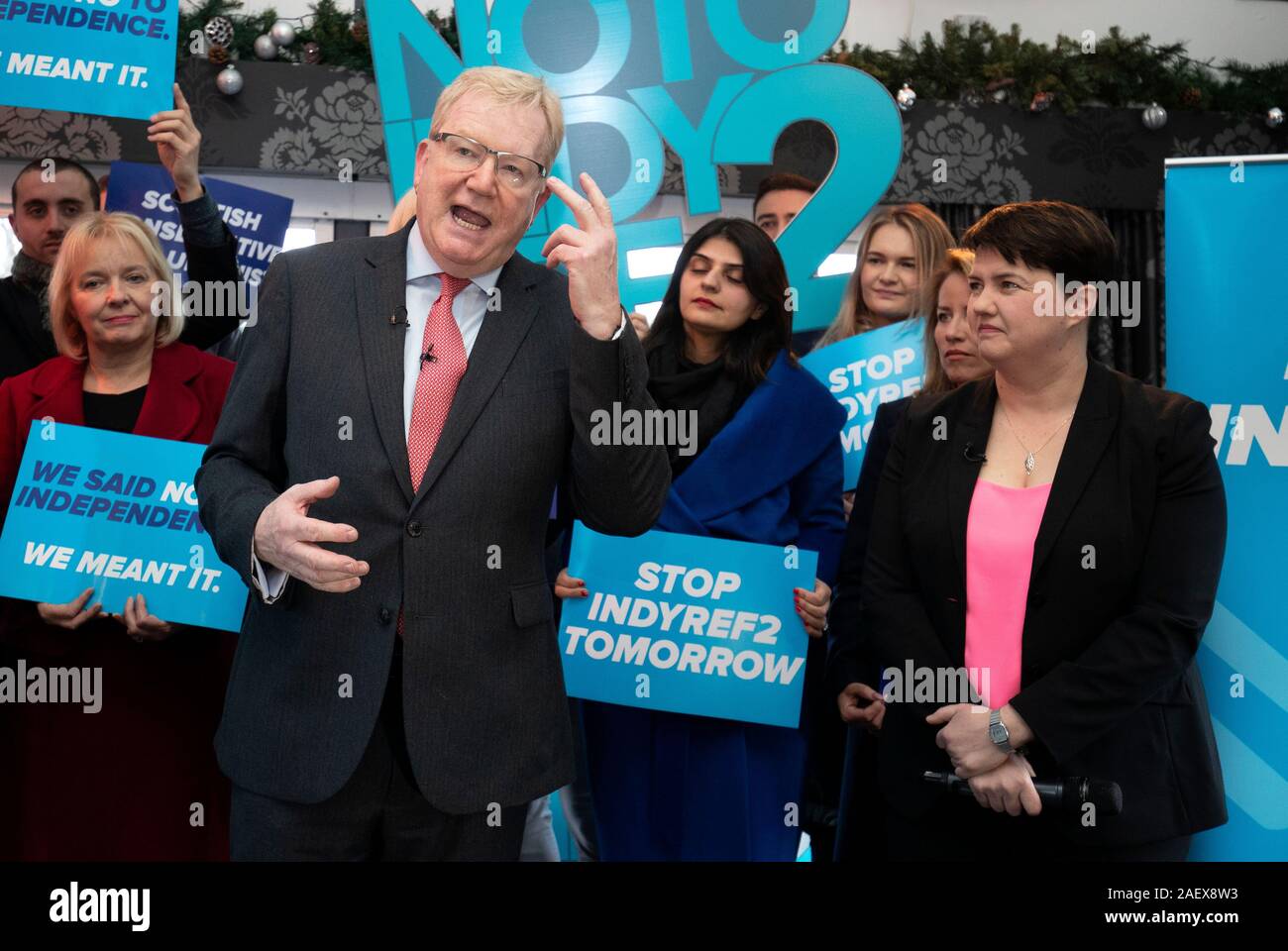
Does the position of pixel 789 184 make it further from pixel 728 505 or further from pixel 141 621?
pixel 141 621

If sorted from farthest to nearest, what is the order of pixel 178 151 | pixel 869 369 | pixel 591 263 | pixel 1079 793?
1. pixel 869 369
2. pixel 178 151
3. pixel 1079 793
4. pixel 591 263

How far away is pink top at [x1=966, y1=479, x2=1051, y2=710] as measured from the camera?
2279mm

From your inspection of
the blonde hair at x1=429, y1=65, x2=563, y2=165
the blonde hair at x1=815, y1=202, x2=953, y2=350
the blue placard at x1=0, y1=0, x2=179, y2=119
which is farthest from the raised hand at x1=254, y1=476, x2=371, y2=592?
the blonde hair at x1=815, y1=202, x2=953, y2=350

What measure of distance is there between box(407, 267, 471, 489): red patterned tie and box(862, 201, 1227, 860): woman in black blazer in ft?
3.06

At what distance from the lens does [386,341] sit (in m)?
1.93

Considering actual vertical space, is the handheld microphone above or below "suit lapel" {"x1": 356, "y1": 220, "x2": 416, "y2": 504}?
below

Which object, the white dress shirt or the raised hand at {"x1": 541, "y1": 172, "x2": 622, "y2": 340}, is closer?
the raised hand at {"x1": 541, "y1": 172, "x2": 622, "y2": 340}

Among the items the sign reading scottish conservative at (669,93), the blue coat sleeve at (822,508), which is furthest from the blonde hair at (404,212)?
the blue coat sleeve at (822,508)

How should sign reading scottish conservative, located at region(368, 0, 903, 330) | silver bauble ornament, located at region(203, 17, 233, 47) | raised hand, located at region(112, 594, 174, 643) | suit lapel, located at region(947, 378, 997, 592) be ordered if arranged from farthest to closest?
silver bauble ornament, located at region(203, 17, 233, 47) → sign reading scottish conservative, located at region(368, 0, 903, 330) → raised hand, located at region(112, 594, 174, 643) → suit lapel, located at region(947, 378, 997, 592)

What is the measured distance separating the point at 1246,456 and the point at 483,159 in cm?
182

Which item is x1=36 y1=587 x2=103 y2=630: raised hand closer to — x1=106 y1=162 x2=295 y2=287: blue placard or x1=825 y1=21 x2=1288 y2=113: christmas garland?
x1=106 y1=162 x2=295 y2=287: blue placard

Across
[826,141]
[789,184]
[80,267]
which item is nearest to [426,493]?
[80,267]

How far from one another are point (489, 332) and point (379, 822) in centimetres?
75

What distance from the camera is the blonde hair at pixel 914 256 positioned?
150 inches
